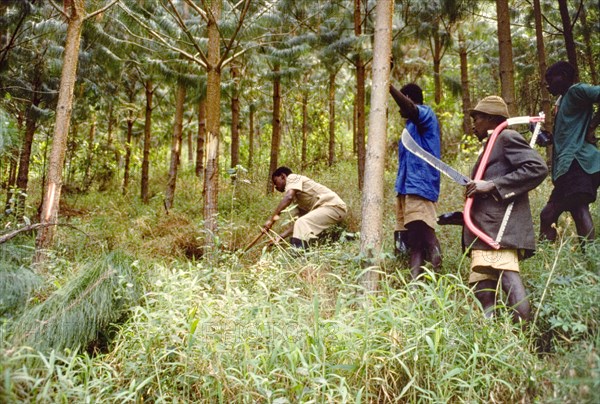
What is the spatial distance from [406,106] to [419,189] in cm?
69

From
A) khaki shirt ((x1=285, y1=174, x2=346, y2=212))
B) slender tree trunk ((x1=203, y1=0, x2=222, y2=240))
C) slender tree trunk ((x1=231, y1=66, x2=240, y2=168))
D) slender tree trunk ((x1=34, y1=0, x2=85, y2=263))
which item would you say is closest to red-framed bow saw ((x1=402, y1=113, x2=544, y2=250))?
khaki shirt ((x1=285, y1=174, x2=346, y2=212))

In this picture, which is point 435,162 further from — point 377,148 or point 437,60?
point 437,60

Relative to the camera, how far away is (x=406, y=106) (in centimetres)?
382

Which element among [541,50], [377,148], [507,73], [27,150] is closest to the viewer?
[377,148]

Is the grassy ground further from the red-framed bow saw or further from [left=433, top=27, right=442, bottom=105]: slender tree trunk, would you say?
[left=433, top=27, right=442, bottom=105]: slender tree trunk

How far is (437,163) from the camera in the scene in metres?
3.47

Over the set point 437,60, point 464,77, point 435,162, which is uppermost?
point 437,60

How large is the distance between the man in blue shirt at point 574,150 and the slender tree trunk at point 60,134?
4.55m

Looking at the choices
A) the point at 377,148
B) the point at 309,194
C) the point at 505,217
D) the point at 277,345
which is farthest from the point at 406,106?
the point at 309,194

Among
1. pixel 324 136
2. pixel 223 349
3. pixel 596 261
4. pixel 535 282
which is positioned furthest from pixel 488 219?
pixel 324 136

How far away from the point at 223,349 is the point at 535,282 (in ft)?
7.81

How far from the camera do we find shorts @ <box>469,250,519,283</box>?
3.03 m

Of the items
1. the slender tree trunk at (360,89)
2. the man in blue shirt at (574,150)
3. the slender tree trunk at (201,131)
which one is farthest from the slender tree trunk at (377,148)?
the slender tree trunk at (201,131)

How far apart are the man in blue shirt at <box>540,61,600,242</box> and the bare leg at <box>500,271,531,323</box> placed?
3.93 ft
